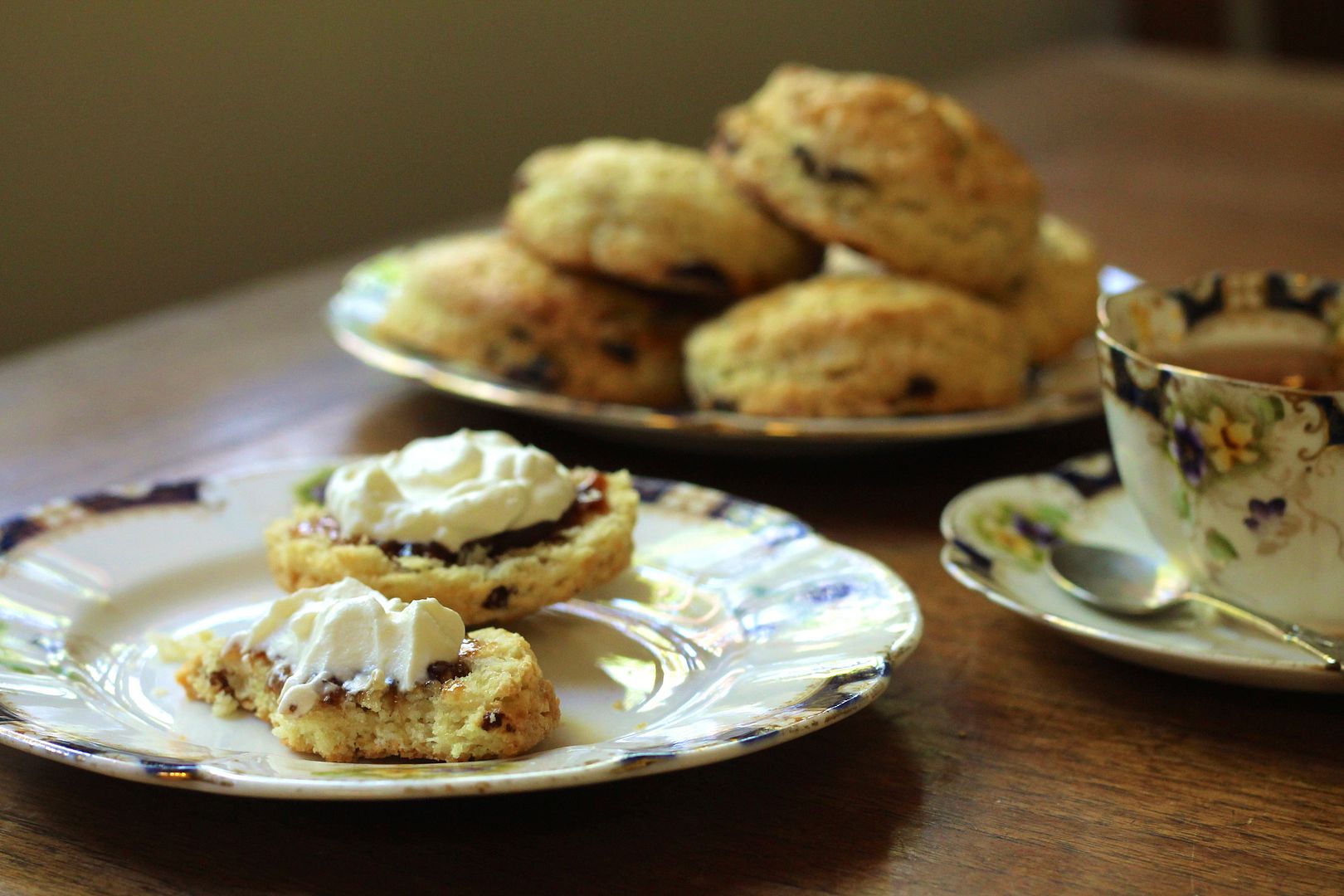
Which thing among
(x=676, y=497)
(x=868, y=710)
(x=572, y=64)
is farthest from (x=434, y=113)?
(x=868, y=710)

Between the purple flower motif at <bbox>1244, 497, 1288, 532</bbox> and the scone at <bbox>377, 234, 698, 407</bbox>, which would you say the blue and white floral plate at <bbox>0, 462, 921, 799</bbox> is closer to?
the purple flower motif at <bbox>1244, 497, 1288, 532</bbox>

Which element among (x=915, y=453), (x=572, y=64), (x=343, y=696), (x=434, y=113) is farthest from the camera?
(x=572, y=64)

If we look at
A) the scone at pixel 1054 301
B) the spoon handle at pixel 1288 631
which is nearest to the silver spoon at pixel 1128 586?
the spoon handle at pixel 1288 631

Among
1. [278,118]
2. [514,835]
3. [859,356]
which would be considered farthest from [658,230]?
[278,118]

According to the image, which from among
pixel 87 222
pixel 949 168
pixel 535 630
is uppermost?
pixel 949 168

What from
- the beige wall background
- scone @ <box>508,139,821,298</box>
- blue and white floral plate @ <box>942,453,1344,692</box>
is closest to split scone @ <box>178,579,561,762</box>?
blue and white floral plate @ <box>942,453,1344,692</box>

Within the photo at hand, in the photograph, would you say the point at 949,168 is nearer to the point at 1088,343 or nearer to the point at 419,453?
the point at 1088,343
